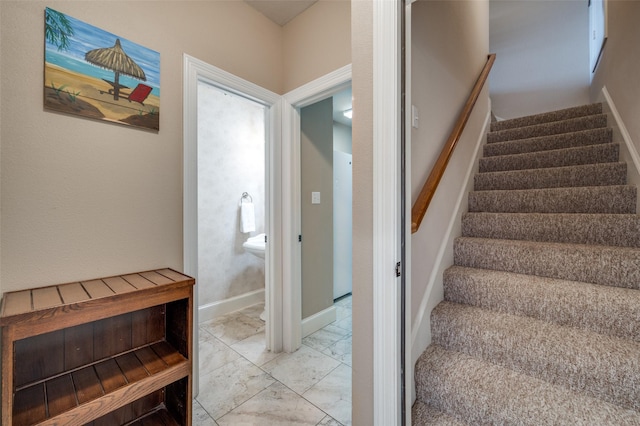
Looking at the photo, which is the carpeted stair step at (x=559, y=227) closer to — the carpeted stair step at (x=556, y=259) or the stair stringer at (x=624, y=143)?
the carpeted stair step at (x=556, y=259)

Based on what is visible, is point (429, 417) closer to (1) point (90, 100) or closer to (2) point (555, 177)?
(2) point (555, 177)

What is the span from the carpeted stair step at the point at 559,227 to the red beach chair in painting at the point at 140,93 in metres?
2.24

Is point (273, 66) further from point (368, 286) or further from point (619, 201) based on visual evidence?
point (619, 201)

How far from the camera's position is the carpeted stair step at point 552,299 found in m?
1.25

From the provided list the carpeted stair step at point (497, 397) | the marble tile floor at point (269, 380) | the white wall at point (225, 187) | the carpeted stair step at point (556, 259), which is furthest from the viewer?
the white wall at point (225, 187)

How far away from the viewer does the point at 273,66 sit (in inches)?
84.0

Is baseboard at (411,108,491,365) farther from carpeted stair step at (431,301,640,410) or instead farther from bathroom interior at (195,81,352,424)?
bathroom interior at (195,81,352,424)

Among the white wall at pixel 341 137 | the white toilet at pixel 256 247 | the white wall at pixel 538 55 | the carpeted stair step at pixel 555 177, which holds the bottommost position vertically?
the white toilet at pixel 256 247

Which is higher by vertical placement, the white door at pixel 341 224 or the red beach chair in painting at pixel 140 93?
the red beach chair in painting at pixel 140 93

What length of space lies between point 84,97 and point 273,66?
1.30 metres

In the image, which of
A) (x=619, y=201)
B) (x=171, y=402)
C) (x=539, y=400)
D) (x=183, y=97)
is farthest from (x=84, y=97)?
(x=619, y=201)

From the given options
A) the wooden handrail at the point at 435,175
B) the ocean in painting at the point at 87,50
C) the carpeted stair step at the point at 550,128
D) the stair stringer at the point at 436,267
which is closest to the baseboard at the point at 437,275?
the stair stringer at the point at 436,267

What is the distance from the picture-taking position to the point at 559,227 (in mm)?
1771

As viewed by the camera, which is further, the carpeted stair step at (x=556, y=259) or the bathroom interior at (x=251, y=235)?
the bathroom interior at (x=251, y=235)
